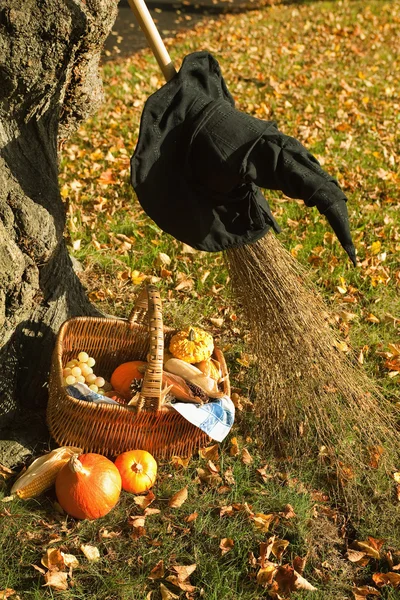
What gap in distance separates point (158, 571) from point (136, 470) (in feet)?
1.39

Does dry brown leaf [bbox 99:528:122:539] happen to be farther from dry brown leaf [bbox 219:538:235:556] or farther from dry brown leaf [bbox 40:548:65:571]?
dry brown leaf [bbox 219:538:235:556]

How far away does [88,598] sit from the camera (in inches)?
89.4

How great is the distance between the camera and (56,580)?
2291mm

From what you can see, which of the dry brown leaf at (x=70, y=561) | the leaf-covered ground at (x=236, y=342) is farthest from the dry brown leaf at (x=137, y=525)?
the dry brown leaf at (x=70, y=561)

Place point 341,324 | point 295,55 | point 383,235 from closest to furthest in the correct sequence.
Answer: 1. point 341,324
2. point 383,235
3. point 295,55

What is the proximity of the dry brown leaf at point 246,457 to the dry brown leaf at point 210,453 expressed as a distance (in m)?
0.12

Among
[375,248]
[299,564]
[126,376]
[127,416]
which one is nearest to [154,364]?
[127,416]

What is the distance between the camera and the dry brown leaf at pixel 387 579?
7.86 feet

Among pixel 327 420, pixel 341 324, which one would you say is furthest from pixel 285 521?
pixel 341 324

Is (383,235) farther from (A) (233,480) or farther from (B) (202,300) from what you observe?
(A) (233,480)

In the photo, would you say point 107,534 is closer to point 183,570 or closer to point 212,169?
point 183,570

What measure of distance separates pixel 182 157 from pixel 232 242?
0.41 m

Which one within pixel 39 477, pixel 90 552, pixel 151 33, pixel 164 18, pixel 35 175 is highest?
pixel 151 33

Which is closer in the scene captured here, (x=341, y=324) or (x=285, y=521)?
(x=285, y=521)
